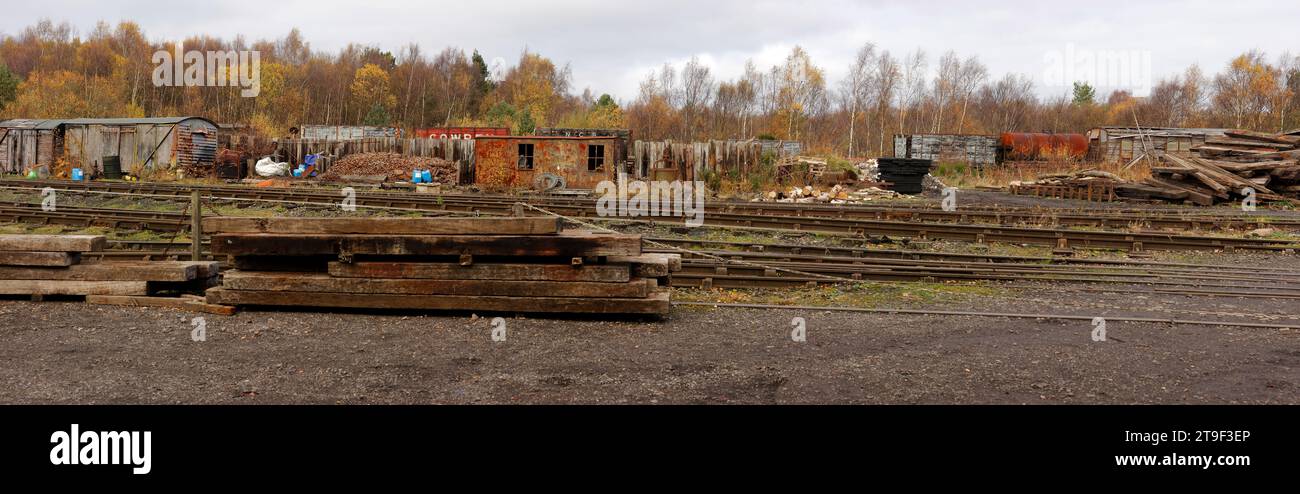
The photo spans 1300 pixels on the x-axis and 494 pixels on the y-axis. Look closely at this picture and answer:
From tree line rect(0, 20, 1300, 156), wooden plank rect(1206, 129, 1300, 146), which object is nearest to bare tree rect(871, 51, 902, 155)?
tree line rect(0, 20, 1300, 156)

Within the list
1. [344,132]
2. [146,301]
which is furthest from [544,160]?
[344,132]

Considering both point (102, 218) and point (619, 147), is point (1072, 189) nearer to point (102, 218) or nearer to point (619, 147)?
point (619, 147)

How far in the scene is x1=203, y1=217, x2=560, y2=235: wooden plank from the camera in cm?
757

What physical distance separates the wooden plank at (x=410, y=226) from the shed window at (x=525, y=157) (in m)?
21.2

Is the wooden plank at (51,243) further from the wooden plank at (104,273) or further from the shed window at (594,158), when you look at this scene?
the shed window at (594,158)

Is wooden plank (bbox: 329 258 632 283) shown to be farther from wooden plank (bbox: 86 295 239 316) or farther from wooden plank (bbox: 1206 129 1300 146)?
wooden plank (bbox: 1206 129 1300 146)

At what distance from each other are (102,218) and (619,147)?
1663 cm

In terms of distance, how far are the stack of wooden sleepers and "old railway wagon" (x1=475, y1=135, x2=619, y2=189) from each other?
66.4ft

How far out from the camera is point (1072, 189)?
2706cm

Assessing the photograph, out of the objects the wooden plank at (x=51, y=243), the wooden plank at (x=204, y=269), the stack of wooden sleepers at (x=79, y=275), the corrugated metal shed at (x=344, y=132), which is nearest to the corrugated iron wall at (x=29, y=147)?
the corrugated metal shed at (x=344, y=132)

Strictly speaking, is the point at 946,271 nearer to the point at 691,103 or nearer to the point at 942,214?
the point at 942,214

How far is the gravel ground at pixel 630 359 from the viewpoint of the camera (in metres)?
5.34
